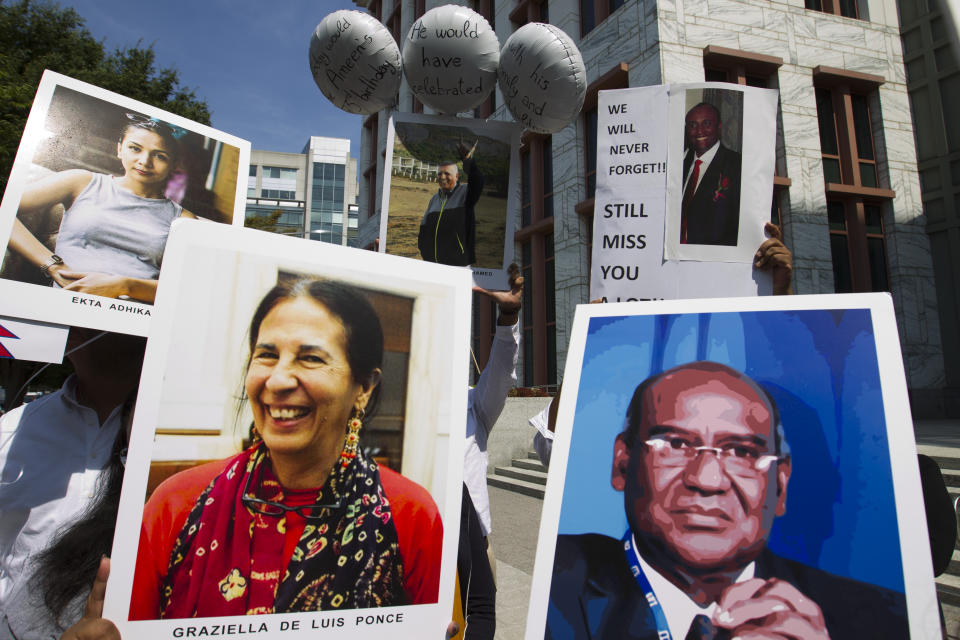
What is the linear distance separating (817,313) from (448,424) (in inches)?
36.1

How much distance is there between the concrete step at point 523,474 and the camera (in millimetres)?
8283

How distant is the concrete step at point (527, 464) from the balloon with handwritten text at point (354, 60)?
6.81 meters

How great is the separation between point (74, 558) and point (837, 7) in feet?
49.8

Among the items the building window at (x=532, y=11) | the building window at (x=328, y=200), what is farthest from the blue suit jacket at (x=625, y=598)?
the building window at (x=328, y=200)

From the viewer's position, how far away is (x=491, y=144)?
110 inches

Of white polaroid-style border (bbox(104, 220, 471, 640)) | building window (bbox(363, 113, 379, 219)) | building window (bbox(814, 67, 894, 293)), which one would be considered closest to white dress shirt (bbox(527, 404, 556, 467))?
white polaroid-style border (bbox(104, 220, 471, 640))

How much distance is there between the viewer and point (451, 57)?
280 centimetres

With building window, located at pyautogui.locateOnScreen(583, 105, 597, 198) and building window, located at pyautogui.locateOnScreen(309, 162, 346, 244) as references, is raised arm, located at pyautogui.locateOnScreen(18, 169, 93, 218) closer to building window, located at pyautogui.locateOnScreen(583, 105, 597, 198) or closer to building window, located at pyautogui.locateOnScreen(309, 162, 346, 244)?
building window, located at pyautogui.locateOnScreen(583, 105, 597, 198)

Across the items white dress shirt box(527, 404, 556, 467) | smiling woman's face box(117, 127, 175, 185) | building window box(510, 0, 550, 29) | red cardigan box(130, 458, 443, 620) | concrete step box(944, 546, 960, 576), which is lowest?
concrete step box(944, 546, 960, 576)

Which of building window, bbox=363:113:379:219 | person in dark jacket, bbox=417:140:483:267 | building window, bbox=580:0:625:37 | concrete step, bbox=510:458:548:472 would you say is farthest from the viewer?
building window, bbox=363:113:379:219

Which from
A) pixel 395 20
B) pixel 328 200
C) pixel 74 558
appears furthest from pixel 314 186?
pixel 74 558

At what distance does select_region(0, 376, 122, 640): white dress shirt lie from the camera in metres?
1.42

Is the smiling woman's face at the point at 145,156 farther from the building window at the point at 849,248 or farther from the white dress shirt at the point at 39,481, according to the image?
the building window at the point at 849,248

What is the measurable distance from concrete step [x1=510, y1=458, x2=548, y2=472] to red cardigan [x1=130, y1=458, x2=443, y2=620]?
761cm
